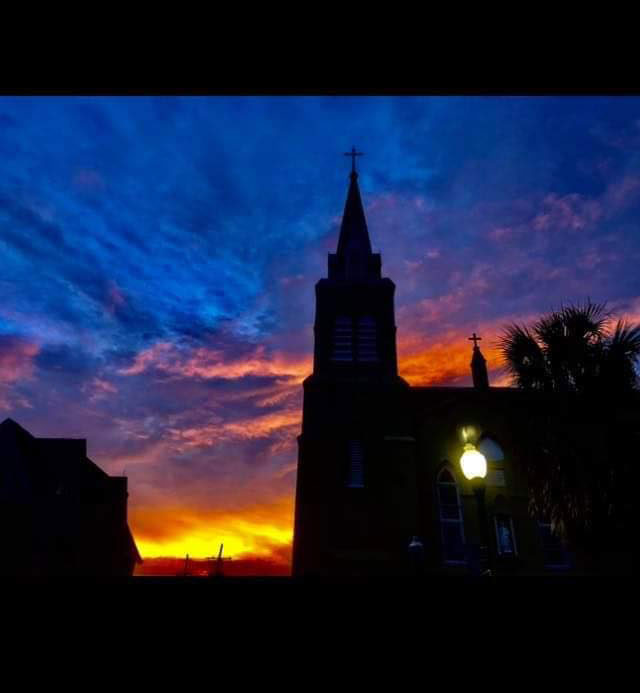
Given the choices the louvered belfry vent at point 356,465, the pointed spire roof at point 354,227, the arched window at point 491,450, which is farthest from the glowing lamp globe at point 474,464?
the pointed spire roof at point 354,227

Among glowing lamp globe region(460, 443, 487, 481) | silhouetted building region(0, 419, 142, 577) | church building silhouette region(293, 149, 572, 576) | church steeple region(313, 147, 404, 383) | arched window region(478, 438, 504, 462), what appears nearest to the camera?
glowing lamp globe region(460, 443, 487, 481)

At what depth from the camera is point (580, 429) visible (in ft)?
38.6

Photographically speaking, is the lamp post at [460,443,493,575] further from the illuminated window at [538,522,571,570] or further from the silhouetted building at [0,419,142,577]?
the silhouetted building at [0,419,142,577]

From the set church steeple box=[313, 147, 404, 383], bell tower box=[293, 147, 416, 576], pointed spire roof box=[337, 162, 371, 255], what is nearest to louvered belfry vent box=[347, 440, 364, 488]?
bell tower box=[293, 147, 416, 576]

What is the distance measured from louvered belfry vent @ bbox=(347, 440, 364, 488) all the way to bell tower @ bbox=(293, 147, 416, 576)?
0.04 m

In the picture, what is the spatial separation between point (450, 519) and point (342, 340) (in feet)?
33.4

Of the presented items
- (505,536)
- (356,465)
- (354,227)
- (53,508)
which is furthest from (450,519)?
(53,508)

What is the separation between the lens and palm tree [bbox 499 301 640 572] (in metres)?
10.7

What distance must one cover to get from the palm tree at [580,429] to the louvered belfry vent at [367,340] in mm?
11613

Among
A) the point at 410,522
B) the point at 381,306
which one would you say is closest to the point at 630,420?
the point at 410,522

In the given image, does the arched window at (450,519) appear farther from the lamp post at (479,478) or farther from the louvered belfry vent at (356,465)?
the lamp post at (479,478)

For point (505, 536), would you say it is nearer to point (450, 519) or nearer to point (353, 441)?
point (450, 519)
